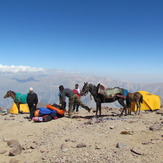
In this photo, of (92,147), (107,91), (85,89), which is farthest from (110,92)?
(92,147)

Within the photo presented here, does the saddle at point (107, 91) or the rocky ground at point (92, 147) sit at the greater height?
the saddle at point (107, 91)

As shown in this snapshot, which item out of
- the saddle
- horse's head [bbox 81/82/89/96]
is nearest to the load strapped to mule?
the saddle

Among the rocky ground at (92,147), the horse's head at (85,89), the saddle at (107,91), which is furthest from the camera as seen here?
the horse's head at (85,89)

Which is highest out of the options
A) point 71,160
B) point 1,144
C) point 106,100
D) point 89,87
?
point 89,87

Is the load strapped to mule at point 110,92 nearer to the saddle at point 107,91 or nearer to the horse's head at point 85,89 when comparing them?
the saddle at point 107,91

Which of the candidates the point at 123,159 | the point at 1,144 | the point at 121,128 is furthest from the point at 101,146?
the point at 1,144

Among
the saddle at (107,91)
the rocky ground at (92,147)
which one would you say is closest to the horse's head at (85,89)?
the saddle at (107,91)

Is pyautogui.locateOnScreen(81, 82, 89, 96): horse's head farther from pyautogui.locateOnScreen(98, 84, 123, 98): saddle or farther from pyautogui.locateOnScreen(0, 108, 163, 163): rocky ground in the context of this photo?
pyautogui.locateOnScreen(0, 108, 163, 163): rocky ground

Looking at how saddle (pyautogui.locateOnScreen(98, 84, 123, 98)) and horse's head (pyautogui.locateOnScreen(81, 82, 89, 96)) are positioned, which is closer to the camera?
saddle (pyautogui.locateOnScreen(98, 84, 123, 98))

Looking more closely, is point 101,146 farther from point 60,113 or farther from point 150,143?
point 60,113

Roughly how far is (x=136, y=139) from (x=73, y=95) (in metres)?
7.24

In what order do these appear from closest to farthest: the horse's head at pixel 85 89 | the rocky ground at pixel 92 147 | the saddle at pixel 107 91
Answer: the rocky ground at pixel 92 147, the saddle at pixel 107 91, the horse's head at pixel 85 89

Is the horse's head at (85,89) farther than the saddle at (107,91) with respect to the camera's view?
Yes

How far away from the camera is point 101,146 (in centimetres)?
648
